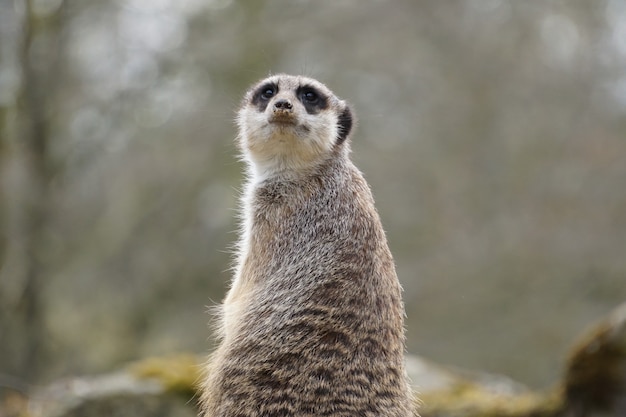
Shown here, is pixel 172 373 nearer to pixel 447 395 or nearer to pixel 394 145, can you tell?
pixel 447 395

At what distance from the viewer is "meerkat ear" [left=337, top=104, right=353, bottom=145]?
4233mm

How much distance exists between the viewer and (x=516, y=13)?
1012 cm

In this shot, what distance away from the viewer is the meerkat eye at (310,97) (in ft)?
13.7

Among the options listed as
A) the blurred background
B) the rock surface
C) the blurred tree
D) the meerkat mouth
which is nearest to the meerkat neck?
the meerkat mouth

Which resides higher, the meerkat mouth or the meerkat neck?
the meerkat mouth

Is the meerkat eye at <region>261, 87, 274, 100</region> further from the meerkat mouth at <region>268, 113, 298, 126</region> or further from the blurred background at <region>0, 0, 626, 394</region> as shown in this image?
the blurred background at <region>0, 0, 626, 394</region>

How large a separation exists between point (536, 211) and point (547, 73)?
165cm

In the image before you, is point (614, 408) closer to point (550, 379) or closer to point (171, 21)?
point (550, 379)

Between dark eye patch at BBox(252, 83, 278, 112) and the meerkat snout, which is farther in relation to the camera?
dark eye patch at BBox(252, 83, 278, 112)

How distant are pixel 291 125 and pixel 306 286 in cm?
83

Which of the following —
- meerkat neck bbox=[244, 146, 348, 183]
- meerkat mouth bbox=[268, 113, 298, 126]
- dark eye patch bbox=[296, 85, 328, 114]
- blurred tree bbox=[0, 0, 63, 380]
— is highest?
blurred tree bbox=[0, 0, 63, 380]

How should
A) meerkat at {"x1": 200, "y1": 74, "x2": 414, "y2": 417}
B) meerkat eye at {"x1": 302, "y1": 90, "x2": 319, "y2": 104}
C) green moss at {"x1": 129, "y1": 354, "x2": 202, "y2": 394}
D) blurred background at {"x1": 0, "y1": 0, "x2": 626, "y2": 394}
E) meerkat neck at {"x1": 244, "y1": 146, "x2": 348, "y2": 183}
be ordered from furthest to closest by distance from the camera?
blurred background at {"x1": 0, "y1": 0, "x2": 626, "y2": 394}, green moss at {"x1": 129, "y1": 354, "x2": 202, "y2": 394}, meerkat eye at {"x1": 302, "y1": 90, "x2": 319, "y2": 104}, meerkat neck at {"x1": 244, "y1": 146, "x2": 348, "y2": 183}, meerkat at {"x1": 200, "y1": 74, "x2": 414, "y2": 417}

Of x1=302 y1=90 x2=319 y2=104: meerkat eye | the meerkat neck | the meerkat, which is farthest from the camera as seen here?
x1=302 y1=90 x2=319 y2=104: meerkat eye

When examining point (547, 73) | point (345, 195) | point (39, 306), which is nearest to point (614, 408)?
point (345, 195)
